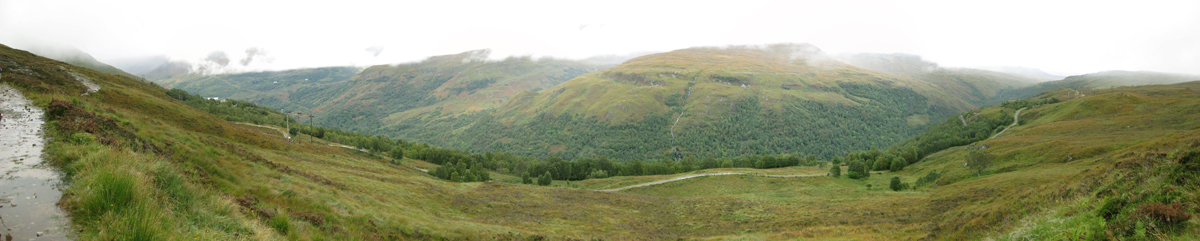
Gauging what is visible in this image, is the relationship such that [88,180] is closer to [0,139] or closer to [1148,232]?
[0,139]

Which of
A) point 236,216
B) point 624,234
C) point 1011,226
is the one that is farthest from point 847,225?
point 236,216

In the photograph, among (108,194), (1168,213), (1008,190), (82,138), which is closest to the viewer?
(108,194)

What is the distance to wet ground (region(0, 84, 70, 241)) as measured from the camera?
824cm

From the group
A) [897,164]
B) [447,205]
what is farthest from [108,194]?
[897,164]

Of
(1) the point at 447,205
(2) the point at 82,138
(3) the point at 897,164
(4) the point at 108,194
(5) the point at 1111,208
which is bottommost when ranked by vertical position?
(3) the point at 897,164

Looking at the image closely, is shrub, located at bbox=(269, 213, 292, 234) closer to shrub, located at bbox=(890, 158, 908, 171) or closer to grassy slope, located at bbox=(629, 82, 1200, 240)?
grassy slope, located at bbox=(629, 82, 1200, 240)

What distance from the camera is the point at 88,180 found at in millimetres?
9492

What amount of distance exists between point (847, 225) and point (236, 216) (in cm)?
3459

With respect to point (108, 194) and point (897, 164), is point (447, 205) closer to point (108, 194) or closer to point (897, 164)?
point (108, 194)

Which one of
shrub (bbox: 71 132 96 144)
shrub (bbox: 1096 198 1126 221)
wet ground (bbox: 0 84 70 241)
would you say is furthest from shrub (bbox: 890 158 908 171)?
shrub (bbox: 71 132 96 144)

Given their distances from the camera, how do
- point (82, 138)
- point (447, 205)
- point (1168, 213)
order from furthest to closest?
point (447, 205), point (82, 138), point (1168, 213)

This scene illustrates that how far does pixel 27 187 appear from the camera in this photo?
32.9ft

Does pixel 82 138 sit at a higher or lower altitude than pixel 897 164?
higher

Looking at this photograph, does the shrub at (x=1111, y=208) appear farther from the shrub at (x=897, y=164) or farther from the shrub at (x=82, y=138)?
the shrub at (x=897, y=164)
